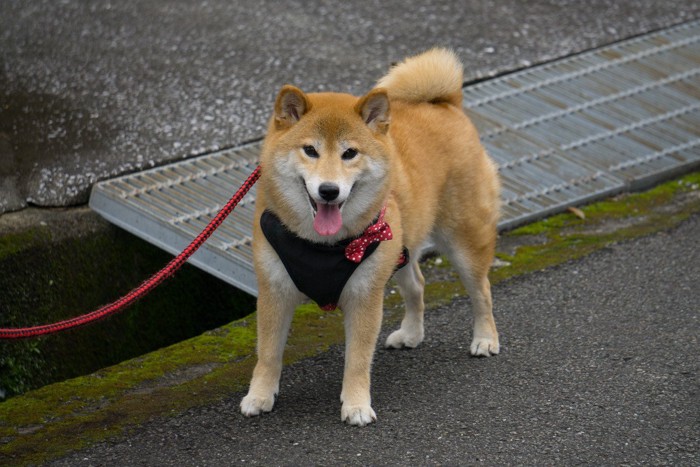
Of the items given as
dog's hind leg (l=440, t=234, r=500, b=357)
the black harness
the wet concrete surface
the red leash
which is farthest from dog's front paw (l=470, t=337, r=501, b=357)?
the wet concrete surface

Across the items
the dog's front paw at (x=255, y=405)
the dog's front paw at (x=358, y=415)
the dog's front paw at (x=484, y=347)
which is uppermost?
the dog's front paw at (x=358, y=415)

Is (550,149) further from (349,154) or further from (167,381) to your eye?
(167,381)

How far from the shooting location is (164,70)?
6.34 m

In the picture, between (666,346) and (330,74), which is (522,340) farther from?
(330,74)

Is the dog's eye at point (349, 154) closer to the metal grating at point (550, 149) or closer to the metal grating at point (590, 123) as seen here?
the metal grating at point (550, 149)

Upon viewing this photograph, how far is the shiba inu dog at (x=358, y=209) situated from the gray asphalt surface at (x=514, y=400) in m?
0.14

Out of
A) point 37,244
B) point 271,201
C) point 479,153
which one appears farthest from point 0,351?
point 479,153

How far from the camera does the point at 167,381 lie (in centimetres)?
412

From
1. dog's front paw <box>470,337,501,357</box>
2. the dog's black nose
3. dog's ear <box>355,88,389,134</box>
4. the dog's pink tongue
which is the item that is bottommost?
dog's front paw <box>470,337,501,357</box>

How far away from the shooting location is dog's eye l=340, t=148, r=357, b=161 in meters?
3.57

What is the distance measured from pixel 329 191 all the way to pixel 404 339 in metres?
1.15

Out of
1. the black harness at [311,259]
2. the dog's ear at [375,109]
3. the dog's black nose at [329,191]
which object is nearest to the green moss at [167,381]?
the black harness at [311,259]

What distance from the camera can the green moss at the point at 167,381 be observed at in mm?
3719

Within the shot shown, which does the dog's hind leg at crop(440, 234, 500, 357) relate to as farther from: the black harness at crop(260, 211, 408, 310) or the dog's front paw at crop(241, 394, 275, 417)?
the dog's front paw at crop(241, 394, 275, 417)
